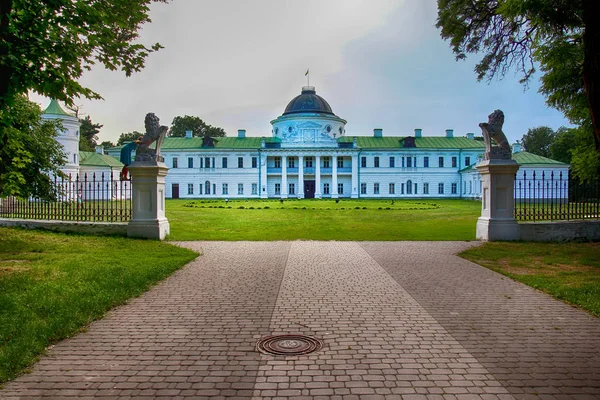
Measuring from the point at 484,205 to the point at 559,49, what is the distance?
5062mm

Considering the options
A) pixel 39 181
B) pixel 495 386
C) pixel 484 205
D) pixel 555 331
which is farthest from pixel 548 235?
pixel 39 181

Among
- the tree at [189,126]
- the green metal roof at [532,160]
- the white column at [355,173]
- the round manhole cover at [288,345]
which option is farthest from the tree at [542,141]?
the round manhole cover at [288,345]

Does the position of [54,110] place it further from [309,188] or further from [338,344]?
[338,344]

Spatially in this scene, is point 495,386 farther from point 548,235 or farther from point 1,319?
point 548,235

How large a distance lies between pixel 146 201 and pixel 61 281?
6621mm

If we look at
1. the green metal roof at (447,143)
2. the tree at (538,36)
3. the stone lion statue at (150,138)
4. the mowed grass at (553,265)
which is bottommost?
the mowed grass at (553,265)

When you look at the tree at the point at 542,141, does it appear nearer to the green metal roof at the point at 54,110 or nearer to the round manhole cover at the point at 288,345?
the green metal roof at the point at 54,110

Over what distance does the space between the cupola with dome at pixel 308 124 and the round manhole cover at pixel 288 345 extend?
211 feet

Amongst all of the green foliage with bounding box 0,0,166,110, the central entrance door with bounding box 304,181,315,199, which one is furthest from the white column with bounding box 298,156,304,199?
the green foliage with bounding box 0,0,166,110

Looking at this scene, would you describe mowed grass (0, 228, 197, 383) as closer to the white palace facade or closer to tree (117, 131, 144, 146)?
the white palace facade

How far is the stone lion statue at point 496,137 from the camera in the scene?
14086mm

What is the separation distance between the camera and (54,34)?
27.2ft

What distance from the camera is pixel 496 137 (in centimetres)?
1419

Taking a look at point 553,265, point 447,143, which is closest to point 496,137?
point 553,265
